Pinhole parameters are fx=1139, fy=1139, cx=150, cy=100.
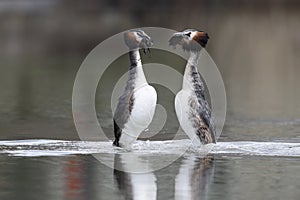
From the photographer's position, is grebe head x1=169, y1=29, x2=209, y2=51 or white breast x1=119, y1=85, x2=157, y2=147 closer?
white breast x1=119, y1=85, x2=157, y2=147

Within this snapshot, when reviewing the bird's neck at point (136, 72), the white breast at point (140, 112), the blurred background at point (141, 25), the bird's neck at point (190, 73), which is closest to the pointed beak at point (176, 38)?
the bird's neck at point (190, 73)

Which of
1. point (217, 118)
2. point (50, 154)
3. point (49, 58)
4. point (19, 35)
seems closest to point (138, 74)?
point (50, 154)

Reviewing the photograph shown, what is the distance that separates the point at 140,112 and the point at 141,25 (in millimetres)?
37558

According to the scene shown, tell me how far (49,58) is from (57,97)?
44.0 ft

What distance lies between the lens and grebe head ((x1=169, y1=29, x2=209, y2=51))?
1694 centimetres

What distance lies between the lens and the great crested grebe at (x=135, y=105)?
53.6ft

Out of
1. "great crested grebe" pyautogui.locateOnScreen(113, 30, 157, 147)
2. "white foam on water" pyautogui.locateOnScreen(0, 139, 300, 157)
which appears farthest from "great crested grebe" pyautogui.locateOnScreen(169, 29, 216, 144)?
"great crested grebe" pyautogui.locateOnScreen(113, 30, 157, 147)

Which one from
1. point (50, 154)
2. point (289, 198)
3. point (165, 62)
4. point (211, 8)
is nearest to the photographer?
point (289, 198)

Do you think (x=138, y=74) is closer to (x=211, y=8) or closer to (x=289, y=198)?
(x=289, y=198)

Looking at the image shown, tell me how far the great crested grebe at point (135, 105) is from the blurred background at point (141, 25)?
91.4 inches

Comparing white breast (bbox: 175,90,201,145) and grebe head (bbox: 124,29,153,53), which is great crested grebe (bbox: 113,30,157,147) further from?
white breast (bbox: 175,90,201,145)

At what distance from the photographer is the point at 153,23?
55.3 m

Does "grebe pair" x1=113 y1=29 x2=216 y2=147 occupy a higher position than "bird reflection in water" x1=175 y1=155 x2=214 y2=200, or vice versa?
"grebe pair" x1=113 y1=29 x2=216 y2=147

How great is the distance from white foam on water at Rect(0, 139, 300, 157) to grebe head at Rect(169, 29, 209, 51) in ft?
4.95
